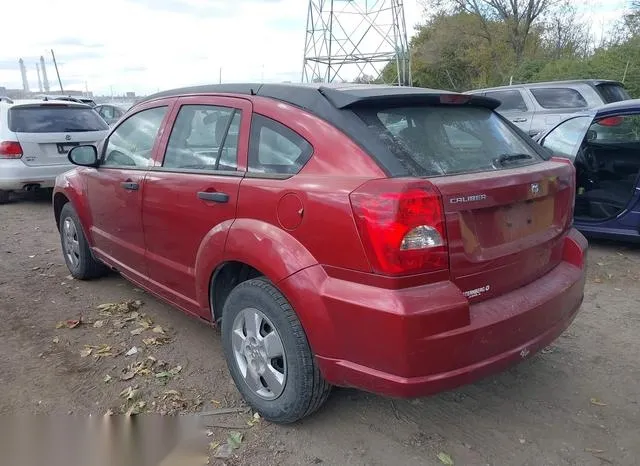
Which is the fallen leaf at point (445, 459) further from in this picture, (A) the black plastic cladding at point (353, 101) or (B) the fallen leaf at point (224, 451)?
(A) the black plastic cladding at point (353, 101)

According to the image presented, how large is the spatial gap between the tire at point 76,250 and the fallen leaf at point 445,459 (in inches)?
138

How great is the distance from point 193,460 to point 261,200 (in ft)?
4.22

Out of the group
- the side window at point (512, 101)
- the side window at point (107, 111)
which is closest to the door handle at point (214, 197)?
the side window at point (512, 101)

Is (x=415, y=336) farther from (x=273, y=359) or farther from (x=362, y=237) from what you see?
(x=273, y=359)

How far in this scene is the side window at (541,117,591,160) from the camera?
5.96 m

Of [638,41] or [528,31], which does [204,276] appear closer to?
[638,41]

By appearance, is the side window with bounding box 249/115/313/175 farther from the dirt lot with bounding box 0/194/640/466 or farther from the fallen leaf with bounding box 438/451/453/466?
the fallen leaf with bounding box 438/451/453/466

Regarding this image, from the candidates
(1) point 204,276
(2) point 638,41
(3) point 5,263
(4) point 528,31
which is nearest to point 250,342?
(1) point 204,276

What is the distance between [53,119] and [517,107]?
8225mm

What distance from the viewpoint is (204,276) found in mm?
3162

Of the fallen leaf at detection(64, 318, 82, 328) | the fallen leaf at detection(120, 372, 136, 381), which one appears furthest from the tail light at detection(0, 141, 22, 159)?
the fallen leaf at detection(120, 372, 136, 381)

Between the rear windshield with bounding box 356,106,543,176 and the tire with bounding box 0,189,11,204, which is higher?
the rear windshield with bounding box 356,106,543,176

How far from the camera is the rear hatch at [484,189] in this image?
2.39 metres

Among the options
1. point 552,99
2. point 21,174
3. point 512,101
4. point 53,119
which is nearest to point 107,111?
point 53,119
